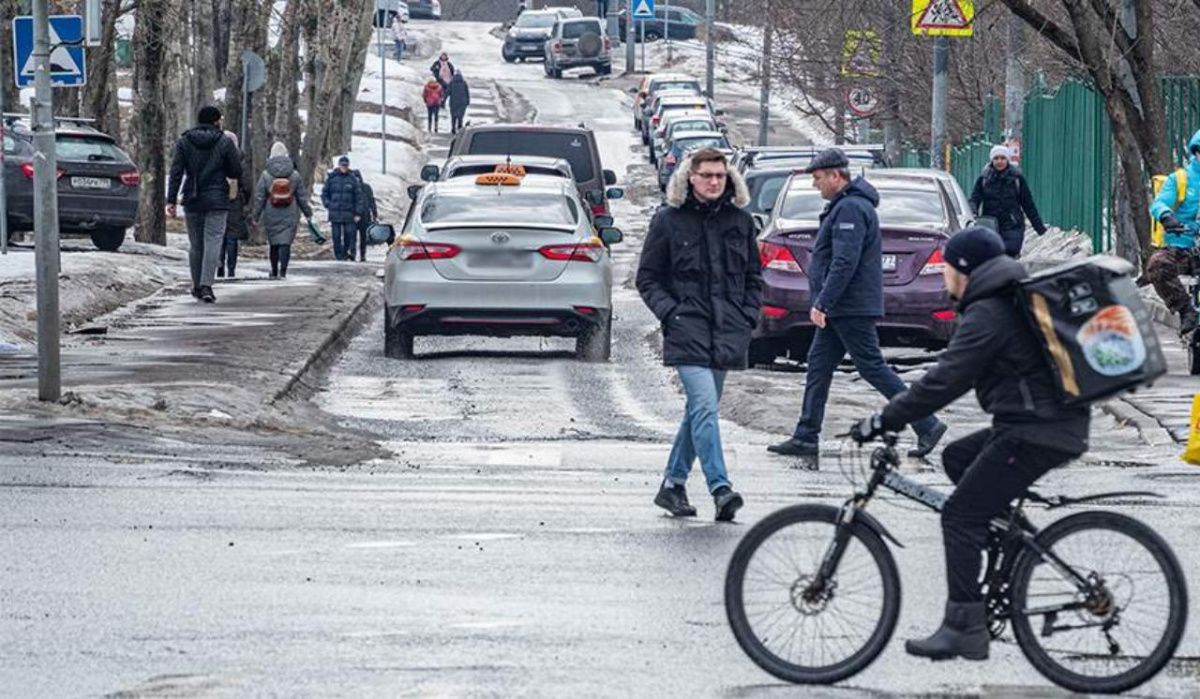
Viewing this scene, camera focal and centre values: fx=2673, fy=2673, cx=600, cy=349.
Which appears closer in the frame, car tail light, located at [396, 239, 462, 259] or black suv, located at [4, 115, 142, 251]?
car tail light, located at [396, 239, 462, 259]

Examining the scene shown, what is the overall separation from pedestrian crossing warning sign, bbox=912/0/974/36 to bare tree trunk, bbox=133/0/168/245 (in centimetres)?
1351

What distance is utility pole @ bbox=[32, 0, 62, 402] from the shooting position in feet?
52.4

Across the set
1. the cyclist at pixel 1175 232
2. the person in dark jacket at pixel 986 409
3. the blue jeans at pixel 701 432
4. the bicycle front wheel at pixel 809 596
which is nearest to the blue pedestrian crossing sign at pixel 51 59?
the cyclist at pixel 1175 232

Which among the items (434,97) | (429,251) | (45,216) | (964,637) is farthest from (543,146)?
(434,97)

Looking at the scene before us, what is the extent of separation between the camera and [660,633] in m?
9.06

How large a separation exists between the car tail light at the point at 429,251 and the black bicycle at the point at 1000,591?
42.2ft

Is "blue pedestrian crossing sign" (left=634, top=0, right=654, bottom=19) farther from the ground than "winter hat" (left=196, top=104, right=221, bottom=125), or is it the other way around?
"blue pedestrian crossing sign" (left=634, top=0, right=654, bottom=19)

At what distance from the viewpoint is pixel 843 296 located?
14.3 m

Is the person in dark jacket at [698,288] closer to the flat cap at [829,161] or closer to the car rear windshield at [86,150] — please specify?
the flat cap at [829,161]

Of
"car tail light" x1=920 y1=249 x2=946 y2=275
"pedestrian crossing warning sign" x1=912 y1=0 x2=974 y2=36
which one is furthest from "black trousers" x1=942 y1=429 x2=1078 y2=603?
"pedestrian crossing warning sign" x1=912 y1=0 x2=974 y2=36

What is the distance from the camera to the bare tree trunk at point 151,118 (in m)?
38.8

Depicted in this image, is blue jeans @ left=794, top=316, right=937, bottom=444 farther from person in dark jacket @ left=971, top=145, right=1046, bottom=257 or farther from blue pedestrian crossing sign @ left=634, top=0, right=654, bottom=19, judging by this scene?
blue pedestrian crossing sign @ left=634, top=0, right=654, bottom=19

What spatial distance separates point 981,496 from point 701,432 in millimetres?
3847

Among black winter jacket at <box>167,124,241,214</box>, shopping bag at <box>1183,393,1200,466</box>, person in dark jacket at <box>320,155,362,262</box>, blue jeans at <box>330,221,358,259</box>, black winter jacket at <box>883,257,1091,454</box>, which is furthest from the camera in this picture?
blue jeans at <box>330,221,358,259</box>
